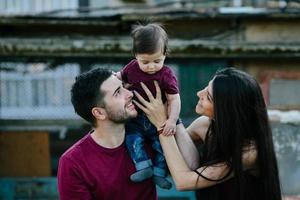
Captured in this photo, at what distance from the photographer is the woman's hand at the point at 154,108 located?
9.52 feet

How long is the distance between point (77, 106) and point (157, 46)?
19.7 inches

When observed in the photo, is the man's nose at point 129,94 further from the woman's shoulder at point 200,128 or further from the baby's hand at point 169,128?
the woman's shoulder at point 200,128

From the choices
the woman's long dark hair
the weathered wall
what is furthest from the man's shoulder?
the weathered wall

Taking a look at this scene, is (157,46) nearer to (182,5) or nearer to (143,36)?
(143,36)

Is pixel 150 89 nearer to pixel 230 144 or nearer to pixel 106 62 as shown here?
pixel 230 144

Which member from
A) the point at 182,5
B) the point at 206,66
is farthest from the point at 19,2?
the point at 206,66

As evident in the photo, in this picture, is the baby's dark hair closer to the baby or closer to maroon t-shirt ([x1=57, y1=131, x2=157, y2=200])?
the baby

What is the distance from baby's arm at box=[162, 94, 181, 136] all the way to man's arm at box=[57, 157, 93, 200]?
464 mm

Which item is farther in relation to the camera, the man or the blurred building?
the blurred building

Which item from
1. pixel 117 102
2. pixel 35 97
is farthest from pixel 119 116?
pixel 35 97

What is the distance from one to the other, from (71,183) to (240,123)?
0.85m

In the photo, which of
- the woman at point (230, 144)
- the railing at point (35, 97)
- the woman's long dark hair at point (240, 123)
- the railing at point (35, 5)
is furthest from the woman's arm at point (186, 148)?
the railing at point (35, 5)

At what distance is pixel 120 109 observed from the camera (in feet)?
9.46

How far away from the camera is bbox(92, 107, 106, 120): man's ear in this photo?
292 centimetres
